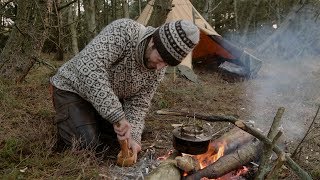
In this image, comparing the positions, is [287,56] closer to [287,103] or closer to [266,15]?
[287,103]

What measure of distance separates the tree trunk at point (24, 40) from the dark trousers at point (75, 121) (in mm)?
2316

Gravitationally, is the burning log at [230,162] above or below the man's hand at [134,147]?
below

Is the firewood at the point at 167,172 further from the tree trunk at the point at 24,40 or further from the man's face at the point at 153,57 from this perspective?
the tree trunk at the point at 24,40

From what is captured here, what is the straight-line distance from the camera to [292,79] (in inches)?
342

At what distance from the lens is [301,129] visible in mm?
4949

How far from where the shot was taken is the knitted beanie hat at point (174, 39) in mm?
2783

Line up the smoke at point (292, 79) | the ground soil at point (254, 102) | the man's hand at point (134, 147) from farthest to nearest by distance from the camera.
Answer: the smoke at point (292, 79) < the ground soil at point (254, 102) < the man's hand at point (134, 147)

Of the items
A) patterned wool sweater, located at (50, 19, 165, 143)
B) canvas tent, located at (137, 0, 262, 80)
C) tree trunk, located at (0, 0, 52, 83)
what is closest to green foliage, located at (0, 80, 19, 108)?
tree trunk, located at (0, 0, 52, 83)

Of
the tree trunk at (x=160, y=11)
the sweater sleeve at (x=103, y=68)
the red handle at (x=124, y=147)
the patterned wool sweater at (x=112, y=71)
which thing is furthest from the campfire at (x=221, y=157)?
the tree trunk at (x=160, y=11)

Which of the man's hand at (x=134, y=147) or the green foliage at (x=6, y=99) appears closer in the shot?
the man's hand at (x=134, y=147)

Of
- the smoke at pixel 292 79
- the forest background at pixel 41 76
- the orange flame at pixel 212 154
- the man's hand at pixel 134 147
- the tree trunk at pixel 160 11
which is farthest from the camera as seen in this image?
the tree trunk at pixel 160 11

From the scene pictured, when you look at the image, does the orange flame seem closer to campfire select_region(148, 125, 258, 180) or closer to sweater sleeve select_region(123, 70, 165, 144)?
campfire select_region(148, 125, 258, 180)

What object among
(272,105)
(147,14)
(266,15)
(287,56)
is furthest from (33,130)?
(266,15)

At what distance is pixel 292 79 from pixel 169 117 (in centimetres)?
500
